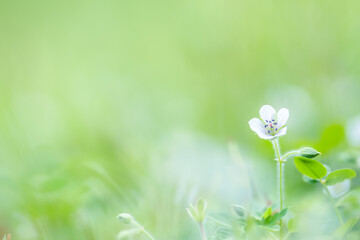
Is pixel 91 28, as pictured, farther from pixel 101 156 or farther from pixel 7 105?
pixel 101 156

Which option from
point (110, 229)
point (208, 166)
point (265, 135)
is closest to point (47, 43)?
point (208, 166)

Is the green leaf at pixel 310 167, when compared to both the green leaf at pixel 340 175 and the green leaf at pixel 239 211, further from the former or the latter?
the green leaf at pixel 239 211

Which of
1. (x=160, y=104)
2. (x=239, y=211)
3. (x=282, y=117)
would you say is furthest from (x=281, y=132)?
(x=160, y=104)

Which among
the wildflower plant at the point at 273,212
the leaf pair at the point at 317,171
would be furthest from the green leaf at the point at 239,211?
the leaf pair at the point at 317,171

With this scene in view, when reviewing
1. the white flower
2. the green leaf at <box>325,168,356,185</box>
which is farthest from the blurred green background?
the white flower

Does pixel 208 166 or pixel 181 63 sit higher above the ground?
pixel 181 63

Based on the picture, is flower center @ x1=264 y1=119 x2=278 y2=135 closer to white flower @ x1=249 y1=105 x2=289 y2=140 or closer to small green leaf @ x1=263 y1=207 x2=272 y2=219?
white flower @ x1=249 y1=105 x2=289 y2=140

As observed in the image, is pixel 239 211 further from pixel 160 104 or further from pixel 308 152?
pixel 160 104
